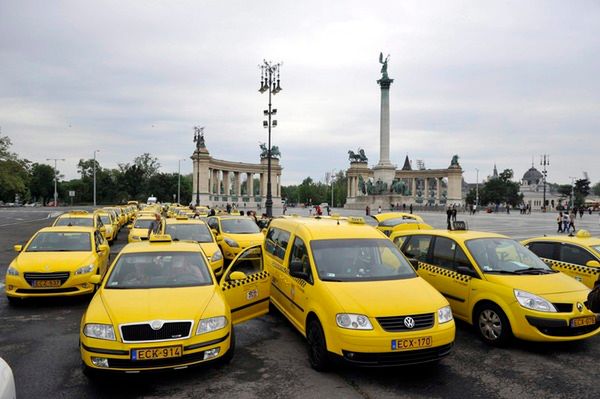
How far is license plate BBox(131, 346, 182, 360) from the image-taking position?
4.70 m

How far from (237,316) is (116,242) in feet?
53.6

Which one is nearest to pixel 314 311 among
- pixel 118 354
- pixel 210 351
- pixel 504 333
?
pixel 210 351

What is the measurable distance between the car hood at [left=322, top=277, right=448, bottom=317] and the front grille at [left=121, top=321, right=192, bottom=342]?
5.86 feet

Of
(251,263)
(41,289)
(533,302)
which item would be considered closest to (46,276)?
(41,289)

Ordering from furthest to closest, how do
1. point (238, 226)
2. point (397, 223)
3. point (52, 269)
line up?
point (397, 223) < point (238, 226) < point (52, 269)

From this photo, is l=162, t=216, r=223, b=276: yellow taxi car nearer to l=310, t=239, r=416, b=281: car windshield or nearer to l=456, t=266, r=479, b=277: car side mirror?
l=310, t=239, r=416, b=281: car windshield

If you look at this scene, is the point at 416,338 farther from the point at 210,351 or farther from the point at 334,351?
the point at 210,351

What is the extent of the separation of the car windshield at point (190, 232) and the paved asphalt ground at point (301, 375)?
5.26 metres

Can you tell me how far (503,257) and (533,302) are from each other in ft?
4.20

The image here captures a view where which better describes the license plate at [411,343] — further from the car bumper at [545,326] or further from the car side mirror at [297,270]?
the car bumper at [545,326]

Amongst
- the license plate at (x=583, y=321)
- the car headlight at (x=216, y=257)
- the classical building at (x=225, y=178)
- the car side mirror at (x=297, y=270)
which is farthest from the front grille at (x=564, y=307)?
the classical building at (x=225, y=178)

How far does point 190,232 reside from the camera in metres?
12.5

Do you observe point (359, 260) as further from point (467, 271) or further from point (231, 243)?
point (231, 243)

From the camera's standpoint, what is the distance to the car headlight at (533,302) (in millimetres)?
6215
